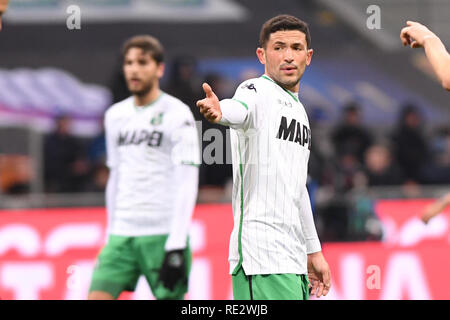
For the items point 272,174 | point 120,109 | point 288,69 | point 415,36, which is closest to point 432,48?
point 415,36

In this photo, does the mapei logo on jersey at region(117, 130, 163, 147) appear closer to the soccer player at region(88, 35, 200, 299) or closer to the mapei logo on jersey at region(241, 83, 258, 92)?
the soccer player at region(88, 35, 200, 299)

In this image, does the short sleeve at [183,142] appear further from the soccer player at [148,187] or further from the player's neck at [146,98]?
the player's neck at [146,98]

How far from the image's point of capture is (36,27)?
56.5 feet

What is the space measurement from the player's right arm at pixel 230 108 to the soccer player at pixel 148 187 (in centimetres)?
252

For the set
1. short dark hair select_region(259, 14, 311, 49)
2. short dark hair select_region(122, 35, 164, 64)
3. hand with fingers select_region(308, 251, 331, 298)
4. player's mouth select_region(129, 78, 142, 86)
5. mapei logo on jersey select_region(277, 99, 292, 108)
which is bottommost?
hand with fingers select_region(308, 251, 331, 298)

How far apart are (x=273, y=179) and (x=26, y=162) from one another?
8.29m

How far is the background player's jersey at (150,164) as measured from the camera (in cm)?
793

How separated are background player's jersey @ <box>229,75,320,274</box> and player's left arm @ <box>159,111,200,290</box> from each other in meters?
2.16

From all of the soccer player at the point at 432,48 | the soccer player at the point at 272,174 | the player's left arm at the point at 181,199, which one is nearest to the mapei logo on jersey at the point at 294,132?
the soccer player at the point at 272,174

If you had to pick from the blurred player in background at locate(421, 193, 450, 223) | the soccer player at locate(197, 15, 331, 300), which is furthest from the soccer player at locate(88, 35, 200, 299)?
the soccer player at locate(197, 15, 331, 300)

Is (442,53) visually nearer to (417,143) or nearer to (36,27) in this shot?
(417,143)

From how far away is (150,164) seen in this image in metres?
7.99

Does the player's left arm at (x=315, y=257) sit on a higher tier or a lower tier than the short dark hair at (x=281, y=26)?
lower

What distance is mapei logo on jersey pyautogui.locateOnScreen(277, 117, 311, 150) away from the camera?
5.52m
